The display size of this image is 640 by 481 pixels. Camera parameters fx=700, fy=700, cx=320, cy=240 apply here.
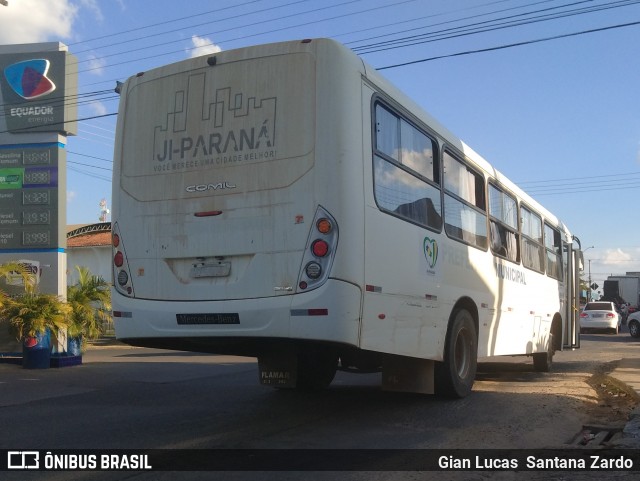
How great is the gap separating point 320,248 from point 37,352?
10.0 meters

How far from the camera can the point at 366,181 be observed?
20.6 feet

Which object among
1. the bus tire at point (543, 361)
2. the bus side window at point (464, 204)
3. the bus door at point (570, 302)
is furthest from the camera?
the bus door at point (570, 302)

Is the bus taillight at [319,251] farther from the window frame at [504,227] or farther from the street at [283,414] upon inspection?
→ the window frame at [504,227]

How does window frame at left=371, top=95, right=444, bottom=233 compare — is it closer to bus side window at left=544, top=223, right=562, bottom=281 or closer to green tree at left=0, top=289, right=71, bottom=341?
bus side window at left=544, top=223, right=562, bottom=281

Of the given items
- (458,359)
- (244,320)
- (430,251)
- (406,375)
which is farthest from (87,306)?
(244,320)

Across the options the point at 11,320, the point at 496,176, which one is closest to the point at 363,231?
the point at 496,176

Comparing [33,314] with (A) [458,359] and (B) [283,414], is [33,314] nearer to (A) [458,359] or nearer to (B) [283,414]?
(B) [283,414]

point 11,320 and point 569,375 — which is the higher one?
point 11,320

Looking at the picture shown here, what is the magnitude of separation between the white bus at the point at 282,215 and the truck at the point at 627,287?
151ft

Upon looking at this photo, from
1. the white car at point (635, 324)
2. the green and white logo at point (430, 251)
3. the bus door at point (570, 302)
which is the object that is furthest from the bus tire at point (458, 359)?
the white car at point (635, 324)

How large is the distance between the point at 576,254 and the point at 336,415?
10345mm

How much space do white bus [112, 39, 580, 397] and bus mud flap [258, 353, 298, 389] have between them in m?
0.02

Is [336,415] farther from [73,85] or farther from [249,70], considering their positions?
[73,85]

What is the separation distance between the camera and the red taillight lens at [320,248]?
5953mm
